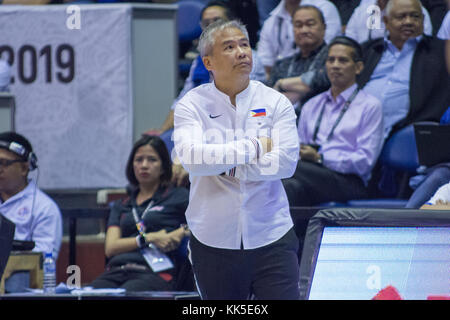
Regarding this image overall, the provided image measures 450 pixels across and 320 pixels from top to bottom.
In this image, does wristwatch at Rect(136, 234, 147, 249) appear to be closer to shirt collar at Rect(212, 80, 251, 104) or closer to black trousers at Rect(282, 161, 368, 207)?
black trousers at Rect(282, 161, 368, 207)

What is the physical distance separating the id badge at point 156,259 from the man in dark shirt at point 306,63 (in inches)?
58.6

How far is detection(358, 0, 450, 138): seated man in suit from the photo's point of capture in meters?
4.58

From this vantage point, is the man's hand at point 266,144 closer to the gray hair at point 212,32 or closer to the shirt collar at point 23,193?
the gray hair at point 212,32

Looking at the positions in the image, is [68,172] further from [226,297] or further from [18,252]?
[226,297]

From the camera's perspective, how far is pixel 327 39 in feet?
17.3

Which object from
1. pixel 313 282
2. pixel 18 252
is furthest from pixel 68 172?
pixel 313 282

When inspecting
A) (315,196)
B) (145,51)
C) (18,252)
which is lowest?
(18,252)

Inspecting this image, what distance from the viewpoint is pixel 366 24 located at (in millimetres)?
5148

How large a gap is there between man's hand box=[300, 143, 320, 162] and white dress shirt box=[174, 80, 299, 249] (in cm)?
176

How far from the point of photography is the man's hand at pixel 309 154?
14.4ft

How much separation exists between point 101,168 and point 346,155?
2.25 meters

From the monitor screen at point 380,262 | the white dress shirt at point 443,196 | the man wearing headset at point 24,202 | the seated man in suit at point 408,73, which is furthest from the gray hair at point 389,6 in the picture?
the monitor screen at point 380,262
